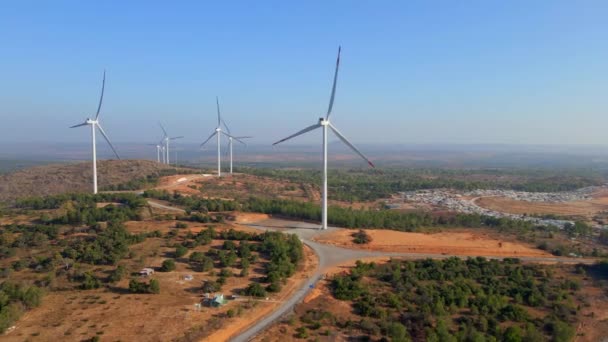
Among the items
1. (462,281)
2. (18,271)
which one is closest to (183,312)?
(18,271)

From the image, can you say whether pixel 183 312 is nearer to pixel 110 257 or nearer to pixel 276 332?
pixel 276 332

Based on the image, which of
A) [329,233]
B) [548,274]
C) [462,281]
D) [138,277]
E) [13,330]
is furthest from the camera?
[329,233]

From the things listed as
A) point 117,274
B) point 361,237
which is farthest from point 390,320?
point 361,237

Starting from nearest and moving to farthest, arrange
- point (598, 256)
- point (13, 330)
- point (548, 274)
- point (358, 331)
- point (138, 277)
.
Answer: point (13, 330), point (358, 331), point (138, 277), point (548, 274), point (598, 256)

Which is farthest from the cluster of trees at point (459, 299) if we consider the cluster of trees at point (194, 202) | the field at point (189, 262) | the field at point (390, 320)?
the cluster of trees at point (194, 202)

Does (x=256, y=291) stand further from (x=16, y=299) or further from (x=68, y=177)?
(x=68, y=177)

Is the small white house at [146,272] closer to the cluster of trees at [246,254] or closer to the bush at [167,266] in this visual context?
the bush at [167,266]

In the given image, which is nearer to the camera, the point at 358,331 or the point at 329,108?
the point at 358,331
